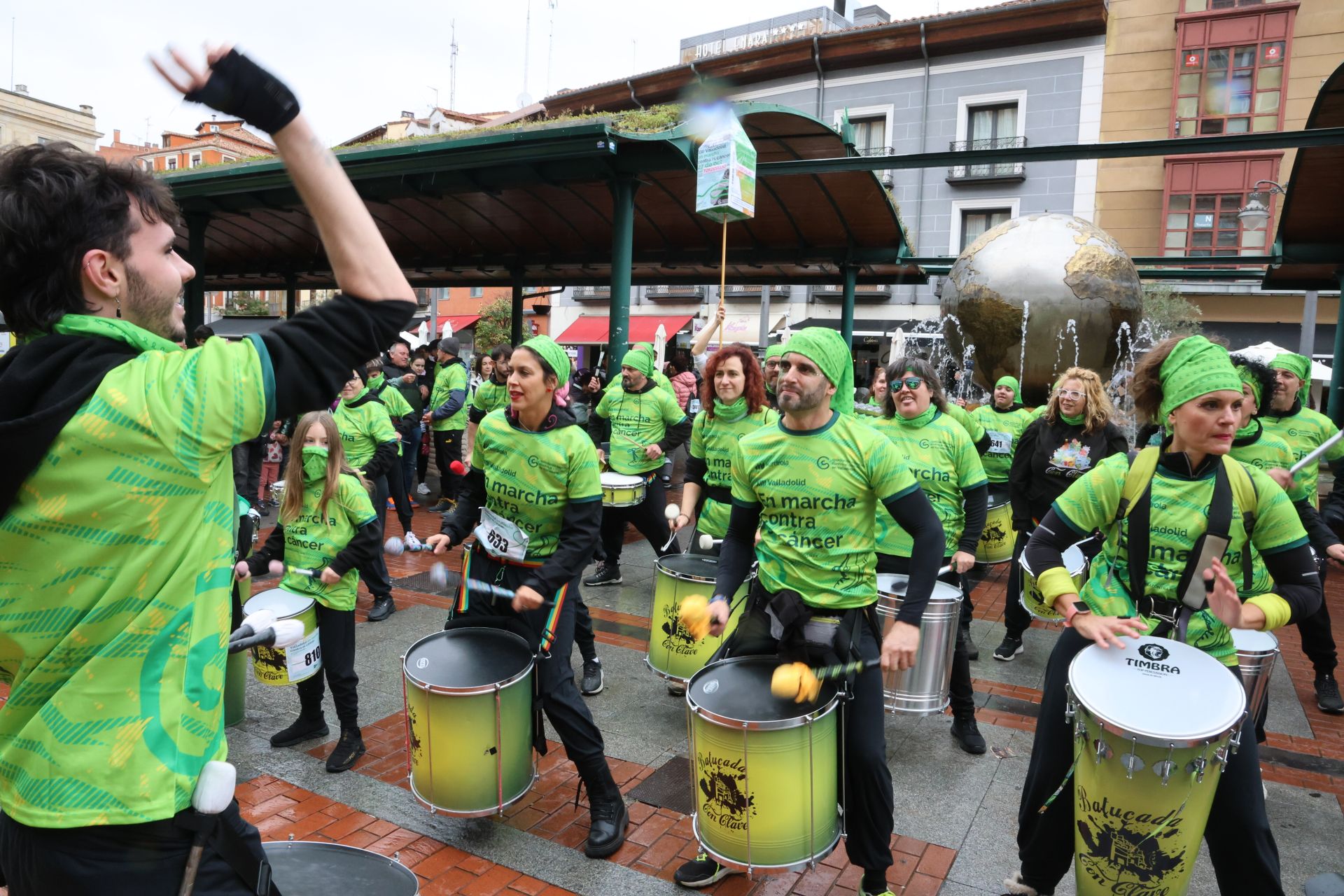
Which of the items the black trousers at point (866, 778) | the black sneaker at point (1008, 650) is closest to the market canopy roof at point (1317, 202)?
the black sneaker at point (1008, 650)

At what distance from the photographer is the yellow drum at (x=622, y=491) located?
7277 mm

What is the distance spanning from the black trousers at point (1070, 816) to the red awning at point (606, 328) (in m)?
29.8

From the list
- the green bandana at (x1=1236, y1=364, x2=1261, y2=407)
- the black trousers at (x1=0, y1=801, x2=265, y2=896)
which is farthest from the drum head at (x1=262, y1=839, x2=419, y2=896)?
the green bandana at (x1=1236, y1=364, x2=1261, y2=407)

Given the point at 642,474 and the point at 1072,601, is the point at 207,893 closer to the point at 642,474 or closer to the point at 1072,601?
the point at 1072,601

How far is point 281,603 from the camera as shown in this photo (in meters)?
4.37

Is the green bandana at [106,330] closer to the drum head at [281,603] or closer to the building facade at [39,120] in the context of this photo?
the drum head at [281,603]

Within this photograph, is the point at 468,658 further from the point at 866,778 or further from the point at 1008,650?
the point at 1008,650

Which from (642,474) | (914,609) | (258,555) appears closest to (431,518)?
(642,474)

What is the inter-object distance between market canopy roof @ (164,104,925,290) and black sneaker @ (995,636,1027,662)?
535 cm

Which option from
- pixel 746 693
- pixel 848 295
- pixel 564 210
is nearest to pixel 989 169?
pixel 848 295

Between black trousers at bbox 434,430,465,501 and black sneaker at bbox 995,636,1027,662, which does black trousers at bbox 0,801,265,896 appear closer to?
black sneaker at bbox 995,636,1027,662

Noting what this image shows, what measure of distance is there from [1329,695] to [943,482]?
9.36 ft

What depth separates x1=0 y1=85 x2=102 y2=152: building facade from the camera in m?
49.3

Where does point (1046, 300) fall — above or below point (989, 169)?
below
